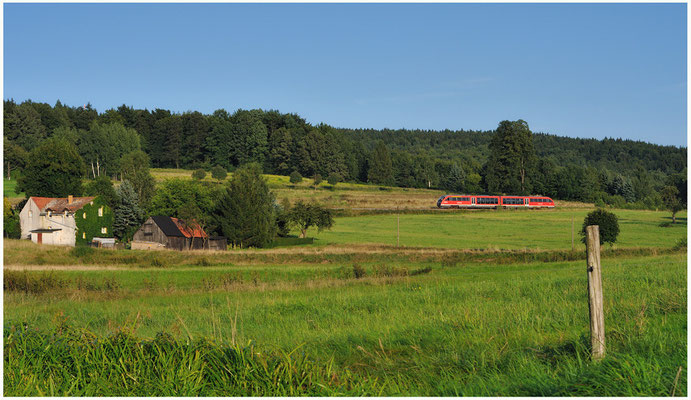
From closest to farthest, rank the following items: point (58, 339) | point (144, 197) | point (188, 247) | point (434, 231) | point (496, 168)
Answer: point (58, 339), point (188, 247), point (434, 231), point (144, 197), point (496, 168)

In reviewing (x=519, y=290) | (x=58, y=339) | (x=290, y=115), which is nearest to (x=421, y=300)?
(x=519, y=290)

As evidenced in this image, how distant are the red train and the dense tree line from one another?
10.4m

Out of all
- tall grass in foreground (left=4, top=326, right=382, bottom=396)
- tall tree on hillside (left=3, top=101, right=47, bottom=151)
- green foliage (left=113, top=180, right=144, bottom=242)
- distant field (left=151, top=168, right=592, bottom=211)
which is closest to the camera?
tall grass in foreground (left=4, top=326, right=382, bottom=396)

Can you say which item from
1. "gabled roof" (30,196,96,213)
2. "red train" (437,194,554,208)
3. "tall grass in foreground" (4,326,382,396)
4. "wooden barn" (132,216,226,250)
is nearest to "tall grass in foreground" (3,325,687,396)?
"tall grass in foreground" (4,326,382,396)

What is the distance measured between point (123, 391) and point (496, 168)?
101 metres

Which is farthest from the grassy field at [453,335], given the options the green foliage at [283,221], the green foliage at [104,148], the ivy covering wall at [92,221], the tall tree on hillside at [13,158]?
the green foliage at [104,148]

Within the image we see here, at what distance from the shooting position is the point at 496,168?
103 metres

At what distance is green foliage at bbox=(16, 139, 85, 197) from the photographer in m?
72.4

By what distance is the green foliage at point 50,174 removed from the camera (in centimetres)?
7238

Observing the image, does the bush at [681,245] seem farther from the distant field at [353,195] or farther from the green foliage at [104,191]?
the green foliage at [104,191]

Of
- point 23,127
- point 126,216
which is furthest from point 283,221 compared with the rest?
point 23,127

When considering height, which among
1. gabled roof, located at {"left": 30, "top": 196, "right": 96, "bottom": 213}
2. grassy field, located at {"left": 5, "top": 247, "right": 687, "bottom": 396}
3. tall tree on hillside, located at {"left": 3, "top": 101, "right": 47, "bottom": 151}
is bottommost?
grassy field, located at {"left": 5, "top": 247, "right": 687, "bottom": 396}

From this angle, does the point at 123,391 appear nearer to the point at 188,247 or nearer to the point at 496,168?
the point at 188,247

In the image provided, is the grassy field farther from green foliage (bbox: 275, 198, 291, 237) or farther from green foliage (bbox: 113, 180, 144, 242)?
green foliage (bbox: 113, 180, 144, 242)
